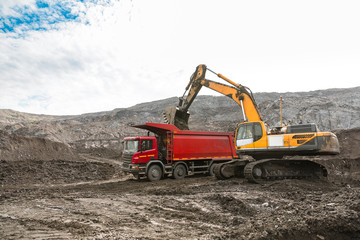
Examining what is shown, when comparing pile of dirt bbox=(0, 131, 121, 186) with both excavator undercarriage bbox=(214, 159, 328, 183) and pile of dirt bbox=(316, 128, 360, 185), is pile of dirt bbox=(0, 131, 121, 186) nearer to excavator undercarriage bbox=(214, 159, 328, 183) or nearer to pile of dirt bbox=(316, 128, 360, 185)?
excavator undercarriage bbox=(214, 159, 328, 183)

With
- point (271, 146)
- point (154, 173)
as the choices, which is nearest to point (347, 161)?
point (271, 146)

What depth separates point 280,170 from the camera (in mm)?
10844

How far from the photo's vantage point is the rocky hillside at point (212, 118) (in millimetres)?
27828

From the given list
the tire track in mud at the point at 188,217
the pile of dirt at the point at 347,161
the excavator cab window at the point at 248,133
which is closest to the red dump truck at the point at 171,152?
the excavator cab window at the point at 248,133

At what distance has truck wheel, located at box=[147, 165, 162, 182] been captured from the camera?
490 inches

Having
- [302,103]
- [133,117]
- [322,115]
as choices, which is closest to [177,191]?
[322,115]

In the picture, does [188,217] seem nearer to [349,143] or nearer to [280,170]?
[280,170]

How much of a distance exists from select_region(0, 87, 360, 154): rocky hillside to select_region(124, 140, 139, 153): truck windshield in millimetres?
12349

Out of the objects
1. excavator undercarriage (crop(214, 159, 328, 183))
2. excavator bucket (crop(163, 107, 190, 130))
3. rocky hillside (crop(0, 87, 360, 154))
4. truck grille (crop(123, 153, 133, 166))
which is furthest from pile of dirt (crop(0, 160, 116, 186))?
rocky hillside (crop(0, 87, 360, 154))

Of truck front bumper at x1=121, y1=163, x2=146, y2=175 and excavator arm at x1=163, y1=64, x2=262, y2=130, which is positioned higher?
excavator arm at x1=163, y1=64, x2=262, y2=130

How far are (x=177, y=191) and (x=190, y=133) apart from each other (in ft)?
17.1

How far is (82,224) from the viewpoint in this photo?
495 centimetres

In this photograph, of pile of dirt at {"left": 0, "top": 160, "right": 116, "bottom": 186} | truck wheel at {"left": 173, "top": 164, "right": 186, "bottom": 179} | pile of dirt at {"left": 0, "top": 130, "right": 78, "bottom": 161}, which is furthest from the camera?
pile of dirt at {"left": 0, "top": 130, "right": 78, "bottom": 161}

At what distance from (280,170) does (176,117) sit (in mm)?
5916
